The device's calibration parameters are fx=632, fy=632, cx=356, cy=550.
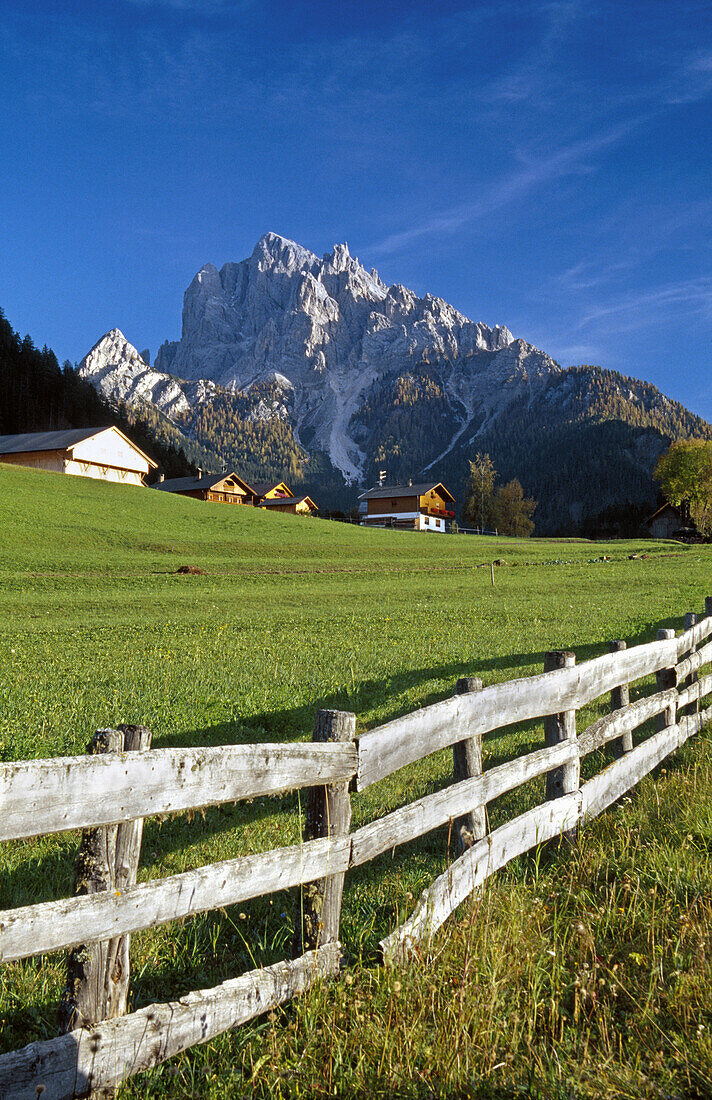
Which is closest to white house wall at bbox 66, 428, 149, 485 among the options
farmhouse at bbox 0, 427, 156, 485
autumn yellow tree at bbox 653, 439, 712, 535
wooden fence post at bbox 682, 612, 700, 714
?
farmhouse at bbox 0, 427, 156, 485

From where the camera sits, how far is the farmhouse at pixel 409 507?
127062 millimetres

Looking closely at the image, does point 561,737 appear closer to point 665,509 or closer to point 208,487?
point 208,487

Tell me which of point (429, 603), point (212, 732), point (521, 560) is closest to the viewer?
point (212, 732)

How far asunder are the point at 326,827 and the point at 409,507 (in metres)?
125

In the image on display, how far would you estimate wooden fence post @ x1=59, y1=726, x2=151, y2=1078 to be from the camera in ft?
9.83

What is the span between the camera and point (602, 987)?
3.92m

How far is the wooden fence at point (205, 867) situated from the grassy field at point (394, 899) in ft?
0.79

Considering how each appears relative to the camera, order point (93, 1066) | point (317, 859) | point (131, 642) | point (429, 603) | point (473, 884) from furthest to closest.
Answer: point (429, 603), point (131, 642), point (473, 884), point (317, 859), point (93, 1066)

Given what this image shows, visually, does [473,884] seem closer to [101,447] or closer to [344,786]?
[344,786]

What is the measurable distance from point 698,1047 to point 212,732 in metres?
7.12

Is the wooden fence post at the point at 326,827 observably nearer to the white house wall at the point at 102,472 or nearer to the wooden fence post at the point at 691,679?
the wooden fence post at the point at 691,679

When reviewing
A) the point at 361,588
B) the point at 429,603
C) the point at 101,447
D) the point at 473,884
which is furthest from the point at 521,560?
the point at 101,447

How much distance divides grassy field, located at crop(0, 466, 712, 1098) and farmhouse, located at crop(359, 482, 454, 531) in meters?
106

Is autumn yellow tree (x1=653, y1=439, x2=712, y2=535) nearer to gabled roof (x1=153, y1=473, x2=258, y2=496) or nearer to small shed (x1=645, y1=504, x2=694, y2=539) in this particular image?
small shed (x1=645, y1=504, x2=694, y2=539)
